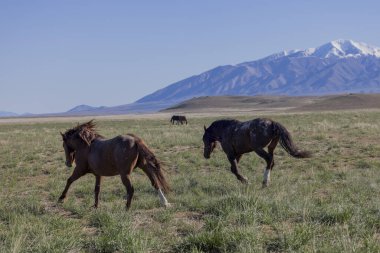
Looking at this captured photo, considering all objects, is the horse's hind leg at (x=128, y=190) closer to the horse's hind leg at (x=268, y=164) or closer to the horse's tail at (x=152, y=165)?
the horse's tail at (x=152, y=165)

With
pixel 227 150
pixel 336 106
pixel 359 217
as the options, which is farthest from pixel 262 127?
pixel 336 106

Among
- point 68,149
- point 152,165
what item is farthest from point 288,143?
point 68,149

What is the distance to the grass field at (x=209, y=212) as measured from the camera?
5.79 metres

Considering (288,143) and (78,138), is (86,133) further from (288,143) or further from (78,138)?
(288,143)

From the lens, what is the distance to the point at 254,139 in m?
12.0

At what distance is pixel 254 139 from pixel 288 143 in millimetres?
916

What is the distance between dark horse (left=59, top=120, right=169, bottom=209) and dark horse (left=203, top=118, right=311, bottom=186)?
3.23 metres

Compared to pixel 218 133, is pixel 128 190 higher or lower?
lower

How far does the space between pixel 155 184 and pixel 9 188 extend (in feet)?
18.9

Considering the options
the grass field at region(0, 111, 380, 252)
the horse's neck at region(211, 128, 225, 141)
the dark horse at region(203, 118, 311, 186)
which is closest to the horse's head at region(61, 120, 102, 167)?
the grass field at region(0, 111, 380, 252)

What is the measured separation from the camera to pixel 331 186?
35.5 ft

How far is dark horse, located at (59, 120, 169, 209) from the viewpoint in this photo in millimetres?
8906

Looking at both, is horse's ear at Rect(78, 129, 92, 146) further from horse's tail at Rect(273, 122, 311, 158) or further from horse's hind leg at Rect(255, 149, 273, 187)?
horse's tail at Rect(273, 122, 311, 158)

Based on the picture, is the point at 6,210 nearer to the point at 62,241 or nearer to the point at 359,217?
the point at 62,241
